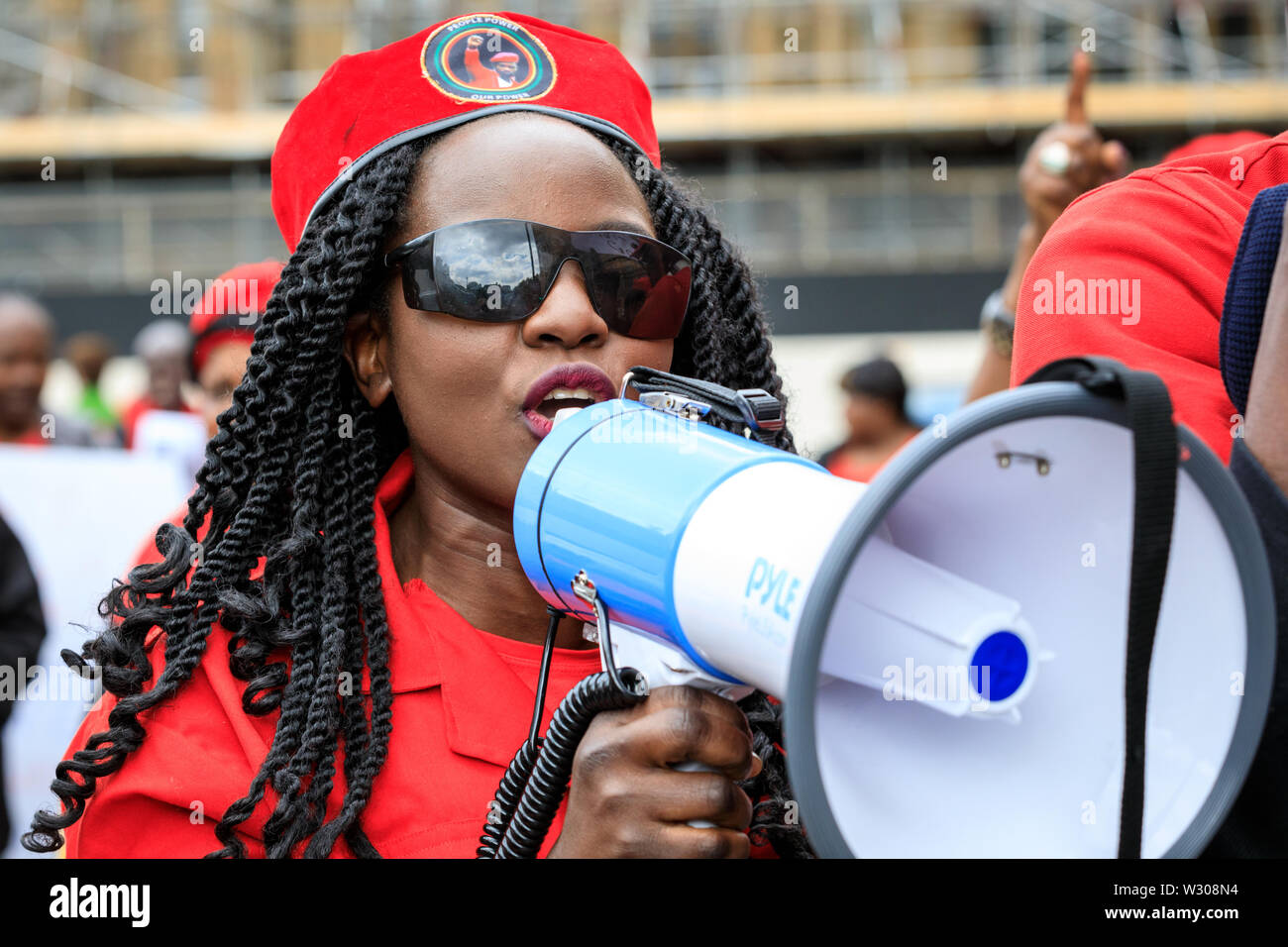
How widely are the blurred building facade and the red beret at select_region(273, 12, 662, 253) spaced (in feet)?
47.8

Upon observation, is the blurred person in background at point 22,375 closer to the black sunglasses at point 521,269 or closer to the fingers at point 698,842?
the black sunglasses at point 521,269

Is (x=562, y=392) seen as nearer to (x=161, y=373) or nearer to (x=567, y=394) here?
(x=567, y=394)

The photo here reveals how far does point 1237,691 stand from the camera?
1269 millimetres

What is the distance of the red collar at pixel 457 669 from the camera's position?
6.38ft

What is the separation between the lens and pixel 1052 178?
3.80 m

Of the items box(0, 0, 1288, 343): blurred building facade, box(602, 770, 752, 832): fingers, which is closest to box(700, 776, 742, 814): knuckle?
box(602, 770, 752, 832): fingers

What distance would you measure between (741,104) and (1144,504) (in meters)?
18.5

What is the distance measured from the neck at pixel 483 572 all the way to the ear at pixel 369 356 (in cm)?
13

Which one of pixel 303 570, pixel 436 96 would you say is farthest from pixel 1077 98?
pixel 303 570
